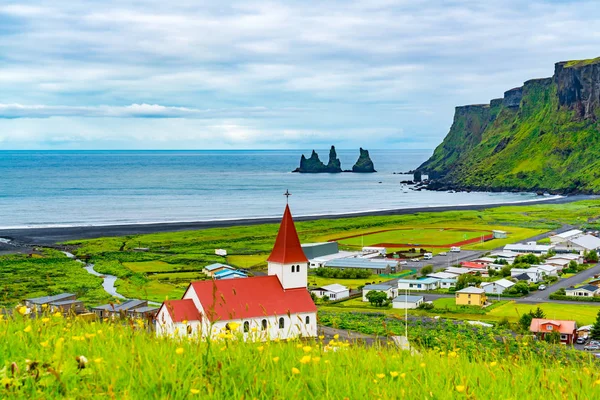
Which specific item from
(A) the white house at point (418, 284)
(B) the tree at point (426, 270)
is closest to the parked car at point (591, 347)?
(A) the white house at point (418, 284)

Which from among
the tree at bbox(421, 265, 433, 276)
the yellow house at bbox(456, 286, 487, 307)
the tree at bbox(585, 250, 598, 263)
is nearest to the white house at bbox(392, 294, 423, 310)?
the yellow house at bbox(456, 286, 487, 307)

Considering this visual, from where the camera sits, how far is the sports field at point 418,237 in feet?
292

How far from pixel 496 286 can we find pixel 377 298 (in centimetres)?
1087

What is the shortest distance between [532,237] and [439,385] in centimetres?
9513

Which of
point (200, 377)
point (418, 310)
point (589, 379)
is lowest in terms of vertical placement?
point (418, 310)

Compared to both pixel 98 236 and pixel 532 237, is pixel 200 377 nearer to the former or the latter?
pixel 98 236

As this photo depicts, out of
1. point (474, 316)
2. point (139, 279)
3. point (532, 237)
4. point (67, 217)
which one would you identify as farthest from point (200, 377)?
point (67, 217)

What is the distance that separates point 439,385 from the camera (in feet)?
17.6

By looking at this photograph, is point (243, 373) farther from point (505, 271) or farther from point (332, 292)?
point (505, 271)

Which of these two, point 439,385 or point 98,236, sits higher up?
point 439,385

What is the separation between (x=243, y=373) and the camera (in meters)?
5.15

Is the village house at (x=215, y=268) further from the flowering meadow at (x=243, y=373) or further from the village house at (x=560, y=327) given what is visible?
the flowering meadow at (x=243, y=373)

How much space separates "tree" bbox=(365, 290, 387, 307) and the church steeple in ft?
61.7

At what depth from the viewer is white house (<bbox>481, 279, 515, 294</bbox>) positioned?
56469mm
